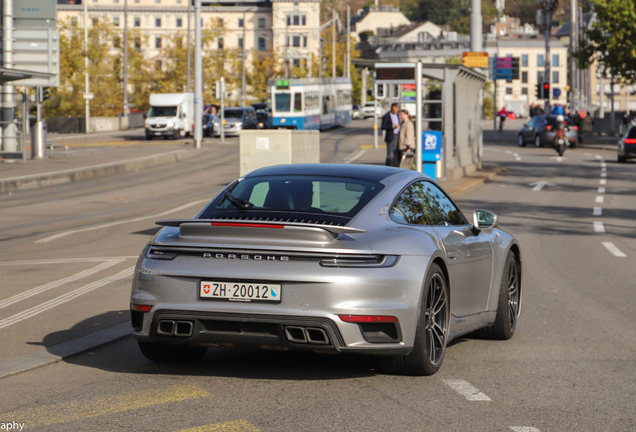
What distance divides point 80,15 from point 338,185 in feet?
461

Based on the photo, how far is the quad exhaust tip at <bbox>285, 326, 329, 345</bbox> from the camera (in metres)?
5.52

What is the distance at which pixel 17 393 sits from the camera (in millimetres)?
5637

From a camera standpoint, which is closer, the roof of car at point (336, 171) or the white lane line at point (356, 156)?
the roof of car at point (336, 171)

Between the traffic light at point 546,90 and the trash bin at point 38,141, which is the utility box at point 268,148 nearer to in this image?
the trash bin at point 38,141

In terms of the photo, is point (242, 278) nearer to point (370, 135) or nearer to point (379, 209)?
point (379, 209)

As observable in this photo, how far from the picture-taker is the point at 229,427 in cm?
482

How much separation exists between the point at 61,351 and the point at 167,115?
5192cm

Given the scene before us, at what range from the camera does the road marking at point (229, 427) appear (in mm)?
4766

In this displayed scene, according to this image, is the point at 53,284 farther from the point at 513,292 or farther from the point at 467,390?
the point at 467,390

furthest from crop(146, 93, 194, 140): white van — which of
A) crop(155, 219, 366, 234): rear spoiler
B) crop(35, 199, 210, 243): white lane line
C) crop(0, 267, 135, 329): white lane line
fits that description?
crop(155, 219, 366, 234): rear spoiler

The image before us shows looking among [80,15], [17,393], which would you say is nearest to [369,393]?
[17,393]

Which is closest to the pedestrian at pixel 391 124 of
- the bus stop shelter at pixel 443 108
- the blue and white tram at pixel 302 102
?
the bus stop shelter at pixel 443 108

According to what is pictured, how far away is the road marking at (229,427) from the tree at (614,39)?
164ft

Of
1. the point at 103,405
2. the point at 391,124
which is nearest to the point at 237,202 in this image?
the point at 103,405
